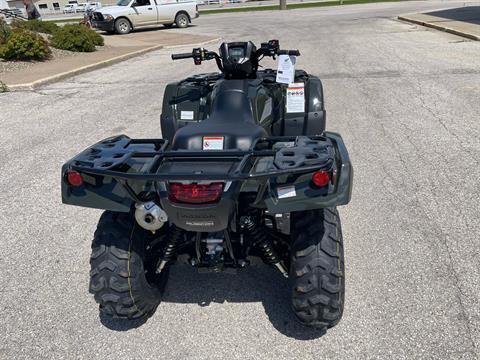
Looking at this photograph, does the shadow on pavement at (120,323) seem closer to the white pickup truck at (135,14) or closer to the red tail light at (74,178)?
the red tail light at (74,178)

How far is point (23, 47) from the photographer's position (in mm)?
12219

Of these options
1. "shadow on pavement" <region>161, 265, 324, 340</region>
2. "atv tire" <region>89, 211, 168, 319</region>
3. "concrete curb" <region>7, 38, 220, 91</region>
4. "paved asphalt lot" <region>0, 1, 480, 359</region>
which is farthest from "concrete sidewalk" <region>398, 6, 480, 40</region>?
"atv tire" <region>89, 211, 168, 319</region>

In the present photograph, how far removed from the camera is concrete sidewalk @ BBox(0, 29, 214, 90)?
10415 mm

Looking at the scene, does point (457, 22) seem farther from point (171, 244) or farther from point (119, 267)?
point (119, 267)

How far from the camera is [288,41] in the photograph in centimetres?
1523

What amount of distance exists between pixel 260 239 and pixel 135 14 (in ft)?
67.5

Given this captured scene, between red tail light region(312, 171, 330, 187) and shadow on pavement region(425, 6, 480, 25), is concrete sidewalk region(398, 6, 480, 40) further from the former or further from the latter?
red tail light region(312, 171, 330, 187)

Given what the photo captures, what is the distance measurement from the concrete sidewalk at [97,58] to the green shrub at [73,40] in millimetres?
437

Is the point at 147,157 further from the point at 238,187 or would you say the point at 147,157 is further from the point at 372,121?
the point at 372,121

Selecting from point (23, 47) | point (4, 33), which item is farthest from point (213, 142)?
point (4, 33)

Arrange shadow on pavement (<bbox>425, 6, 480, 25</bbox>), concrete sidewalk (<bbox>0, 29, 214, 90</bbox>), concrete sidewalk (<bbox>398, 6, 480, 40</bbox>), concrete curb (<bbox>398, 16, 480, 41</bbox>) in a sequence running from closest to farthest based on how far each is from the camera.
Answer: concrete sidewalk (<bbox>0, 29, 214, 90</bbox>)
concrete curb (<bbox>398, 16, 480, 41</bbox>)
concrete sidewalk (<bbox>398, 6, 480, 40</bbox>)
shadow on pavement (<bbox>425, 6, 480, 25</bbox>)

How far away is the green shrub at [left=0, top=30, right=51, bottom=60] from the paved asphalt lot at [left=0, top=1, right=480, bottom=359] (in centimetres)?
592

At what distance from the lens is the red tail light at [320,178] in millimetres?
2104

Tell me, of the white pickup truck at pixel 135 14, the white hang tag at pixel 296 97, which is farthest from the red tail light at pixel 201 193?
the white pickup truck at pixel 135 14
